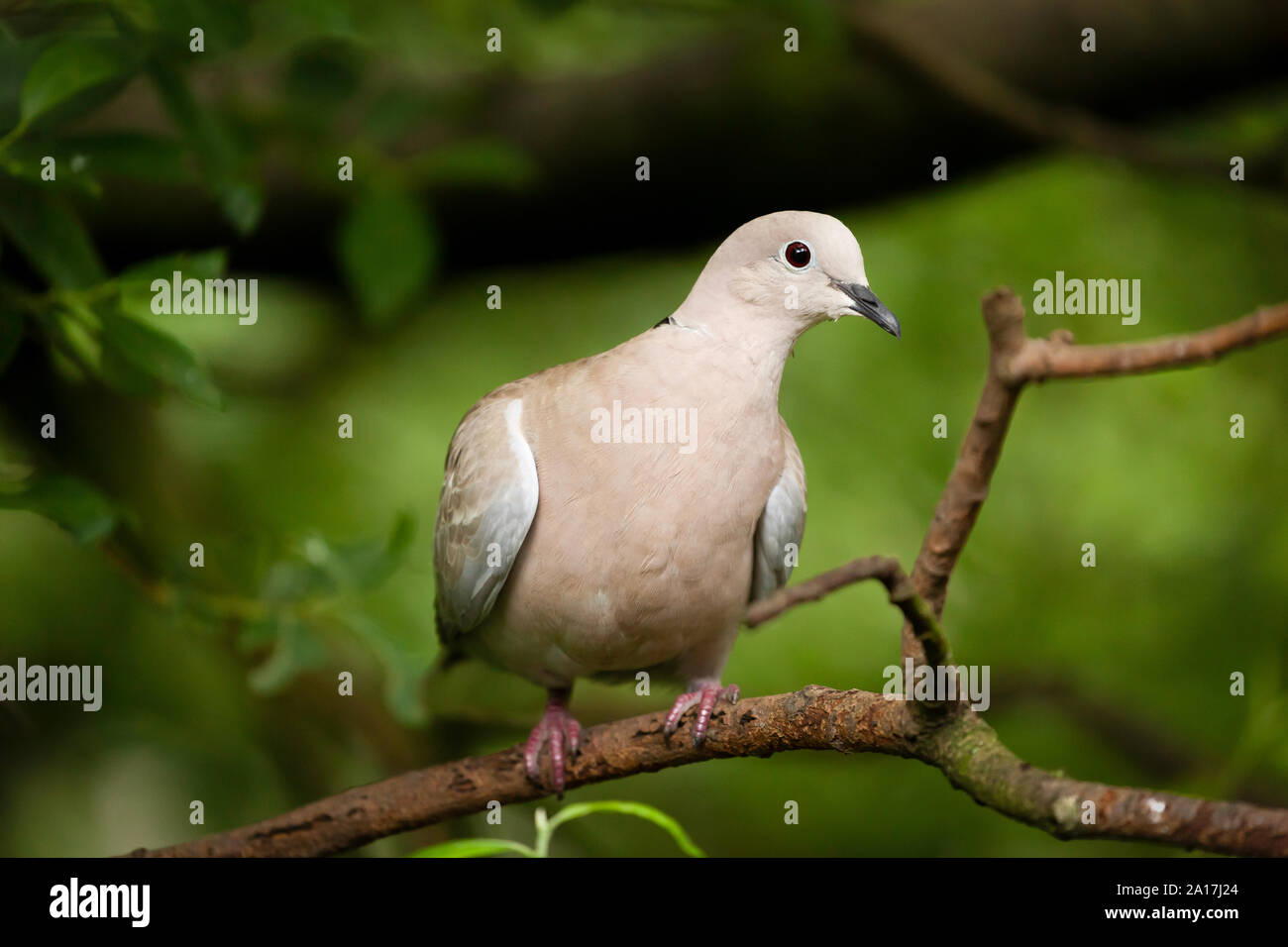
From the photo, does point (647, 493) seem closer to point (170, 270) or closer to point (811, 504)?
point (170, 270)

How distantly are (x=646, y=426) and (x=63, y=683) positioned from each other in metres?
2.99

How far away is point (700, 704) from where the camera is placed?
2.36 metres

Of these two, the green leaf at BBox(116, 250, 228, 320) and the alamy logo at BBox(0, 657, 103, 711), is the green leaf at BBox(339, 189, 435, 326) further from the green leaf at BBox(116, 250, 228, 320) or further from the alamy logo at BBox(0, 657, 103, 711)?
the alamy logo at BBox(0, 657, 103, 711)

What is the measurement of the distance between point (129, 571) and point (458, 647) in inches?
32.7

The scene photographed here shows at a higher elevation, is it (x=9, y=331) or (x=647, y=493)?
(x=9, y=331)

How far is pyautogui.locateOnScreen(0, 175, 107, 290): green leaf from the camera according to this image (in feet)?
6.99

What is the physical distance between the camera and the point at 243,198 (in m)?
A: 2.44

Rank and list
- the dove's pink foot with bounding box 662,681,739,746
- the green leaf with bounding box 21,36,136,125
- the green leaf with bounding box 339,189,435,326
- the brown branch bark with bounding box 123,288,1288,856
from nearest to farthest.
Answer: the brown branch bark with bounding box 123,288,1288,856, the green leaf with bounding box 21,36,136,125, the dove's pink foot with bounding box 662,681,739,746, the green leaf with bounding box 339,189,435,326

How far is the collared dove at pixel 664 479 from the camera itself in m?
2.27

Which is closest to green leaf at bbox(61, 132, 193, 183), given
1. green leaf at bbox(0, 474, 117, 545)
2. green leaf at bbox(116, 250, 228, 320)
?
green leaf at bbox(116, 250, 228, 320)

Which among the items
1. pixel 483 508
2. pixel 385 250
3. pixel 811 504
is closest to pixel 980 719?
pixel 483 508
